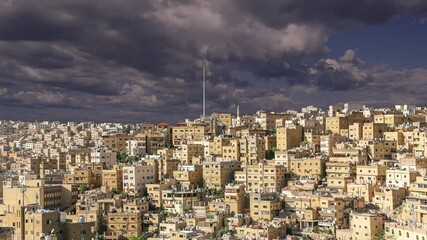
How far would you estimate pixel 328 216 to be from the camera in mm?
24875

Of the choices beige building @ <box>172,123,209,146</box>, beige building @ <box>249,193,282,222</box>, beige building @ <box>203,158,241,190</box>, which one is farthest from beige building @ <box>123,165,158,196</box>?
beige building @ <box>172,123,209,146</box>

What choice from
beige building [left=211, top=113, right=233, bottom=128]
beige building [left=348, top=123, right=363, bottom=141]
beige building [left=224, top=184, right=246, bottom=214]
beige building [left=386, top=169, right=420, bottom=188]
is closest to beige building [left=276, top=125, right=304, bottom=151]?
beige building [left=348, top=123, right=363, bottom=141]

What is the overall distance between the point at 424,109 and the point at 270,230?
24.9m

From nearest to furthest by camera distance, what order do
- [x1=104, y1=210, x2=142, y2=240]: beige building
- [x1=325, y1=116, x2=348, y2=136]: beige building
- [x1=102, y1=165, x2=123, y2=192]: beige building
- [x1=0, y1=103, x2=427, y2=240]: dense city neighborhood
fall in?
[x1=0, y1=103, x2=427, y2=240]: dense city neighborhood < [x1=104, y1=210, x2=142, y2=240]: beige building < [x1=102, y1=165, x2=123, y2=192]: beige building < [x1=325, y1=116, x2=348, y2=136]: beige building

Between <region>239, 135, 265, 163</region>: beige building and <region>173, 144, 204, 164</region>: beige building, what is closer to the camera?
<region>239, 135, 265, 163</region>: beige building

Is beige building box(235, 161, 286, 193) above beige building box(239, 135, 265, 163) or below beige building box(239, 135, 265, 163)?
below

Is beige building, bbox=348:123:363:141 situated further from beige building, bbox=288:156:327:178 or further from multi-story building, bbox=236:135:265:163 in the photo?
beige building, bbox=288:156:327:178

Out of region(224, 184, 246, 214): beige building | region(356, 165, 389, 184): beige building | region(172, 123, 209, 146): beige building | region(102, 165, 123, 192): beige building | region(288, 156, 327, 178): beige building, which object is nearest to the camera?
region(224, 184, 246, 214): beige building

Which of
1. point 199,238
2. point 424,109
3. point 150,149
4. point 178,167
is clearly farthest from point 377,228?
point 424,109

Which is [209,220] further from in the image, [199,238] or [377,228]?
[377,228]

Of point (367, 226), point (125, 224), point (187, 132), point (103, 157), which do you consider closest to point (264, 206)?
point (367, 226)

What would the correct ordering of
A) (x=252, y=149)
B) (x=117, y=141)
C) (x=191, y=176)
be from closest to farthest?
(x=191, y=176) < (x=252, y=149) < (x=117, y=141)

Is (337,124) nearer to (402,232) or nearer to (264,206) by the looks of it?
(264,206)

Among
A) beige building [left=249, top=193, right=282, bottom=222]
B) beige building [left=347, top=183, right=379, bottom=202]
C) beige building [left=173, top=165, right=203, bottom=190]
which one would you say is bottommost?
beige building [left=249, top=193, right=282, bottom=222]
